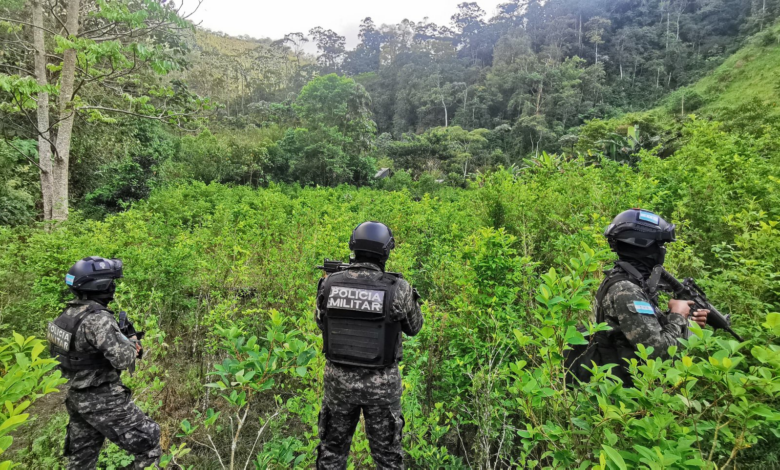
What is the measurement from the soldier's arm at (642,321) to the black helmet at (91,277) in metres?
3.50

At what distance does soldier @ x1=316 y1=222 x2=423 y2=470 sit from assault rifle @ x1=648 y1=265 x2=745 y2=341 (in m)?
1.54

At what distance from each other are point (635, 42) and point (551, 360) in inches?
2239

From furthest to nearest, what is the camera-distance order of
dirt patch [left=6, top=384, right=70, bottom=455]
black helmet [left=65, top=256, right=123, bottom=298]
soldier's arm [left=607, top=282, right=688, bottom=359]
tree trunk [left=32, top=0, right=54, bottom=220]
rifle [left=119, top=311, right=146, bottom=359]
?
tree trunk [left=32, top=0, right=54, bottom=220]
dirt patch [left=6, top=384, right=70, bottom=455]
rifle [left=119, top=311, right=146, bottom=359]
black helmet [left=65, top=256, right=123, bottom=298]
soldier's arm [left=607, top=282, right=688, bottom=359]

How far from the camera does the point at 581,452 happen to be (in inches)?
57.3

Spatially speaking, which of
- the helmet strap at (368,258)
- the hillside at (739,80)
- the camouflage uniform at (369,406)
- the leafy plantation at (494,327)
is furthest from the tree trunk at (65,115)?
the hillside at (739,80)

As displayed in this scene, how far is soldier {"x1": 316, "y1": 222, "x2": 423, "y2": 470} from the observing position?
2.11m

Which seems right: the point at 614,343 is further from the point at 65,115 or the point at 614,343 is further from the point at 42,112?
the point at 42,112

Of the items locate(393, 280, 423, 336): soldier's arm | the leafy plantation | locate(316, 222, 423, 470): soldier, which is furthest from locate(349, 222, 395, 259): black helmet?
the leafy plantation

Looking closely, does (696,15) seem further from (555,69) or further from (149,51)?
(149,51)

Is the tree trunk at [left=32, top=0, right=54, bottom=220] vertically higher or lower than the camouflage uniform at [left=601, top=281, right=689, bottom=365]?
higher

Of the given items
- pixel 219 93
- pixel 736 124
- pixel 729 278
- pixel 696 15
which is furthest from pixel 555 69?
pixel 729 278

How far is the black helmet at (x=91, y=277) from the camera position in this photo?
2332 mm

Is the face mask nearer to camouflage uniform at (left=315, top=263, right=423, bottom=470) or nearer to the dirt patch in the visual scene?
camouflage uniform at (left=315, top=263, right=423, bottom=470)

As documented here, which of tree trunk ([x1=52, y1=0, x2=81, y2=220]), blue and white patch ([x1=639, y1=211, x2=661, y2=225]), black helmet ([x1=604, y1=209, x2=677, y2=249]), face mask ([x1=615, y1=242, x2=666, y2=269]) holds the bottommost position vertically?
face mask ([x1=615, y1=242, x2=666, y2=269])
